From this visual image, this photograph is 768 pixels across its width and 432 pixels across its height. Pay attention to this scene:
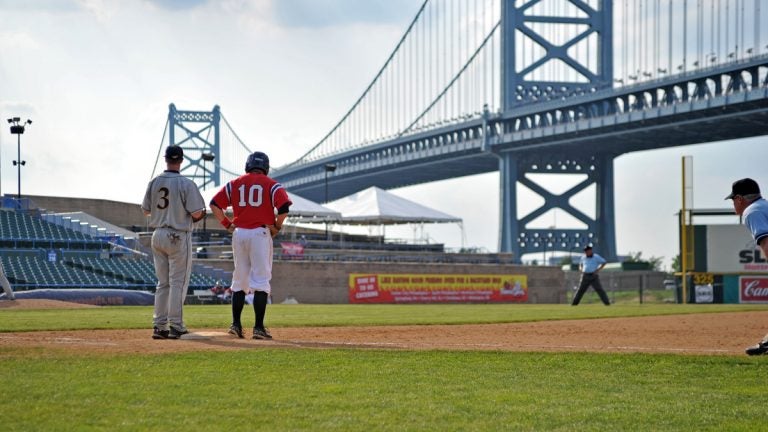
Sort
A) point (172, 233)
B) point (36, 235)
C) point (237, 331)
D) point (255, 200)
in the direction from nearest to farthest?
point (172, 233) < point (255, 200) < point (237, 331) < point (36, 235)

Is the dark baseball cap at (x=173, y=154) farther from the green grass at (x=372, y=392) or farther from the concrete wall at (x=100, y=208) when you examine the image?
the concrete wall at (x=100, y=208)

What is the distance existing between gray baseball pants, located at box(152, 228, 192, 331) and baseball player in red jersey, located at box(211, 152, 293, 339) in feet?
1.25

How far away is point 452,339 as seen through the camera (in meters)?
10.6

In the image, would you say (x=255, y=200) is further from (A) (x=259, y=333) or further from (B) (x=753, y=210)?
(B) (x=753, y=210)

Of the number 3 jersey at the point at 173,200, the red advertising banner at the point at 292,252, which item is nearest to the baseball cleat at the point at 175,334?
the number 3 jersey at the point at 173,200

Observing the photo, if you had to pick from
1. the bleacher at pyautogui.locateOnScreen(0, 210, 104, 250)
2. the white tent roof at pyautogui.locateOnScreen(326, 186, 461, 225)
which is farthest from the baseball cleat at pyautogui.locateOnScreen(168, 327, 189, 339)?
the white tent roof at pyautogui.locateOnScreen(326, 186, 461, 225)

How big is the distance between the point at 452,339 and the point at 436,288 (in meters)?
29.1

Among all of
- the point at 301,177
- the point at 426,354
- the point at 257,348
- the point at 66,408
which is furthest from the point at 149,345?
the point at 301,177

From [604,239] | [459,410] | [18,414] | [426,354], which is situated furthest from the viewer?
[604,239]

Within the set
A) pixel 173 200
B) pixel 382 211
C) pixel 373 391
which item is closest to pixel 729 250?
pixel 382 211

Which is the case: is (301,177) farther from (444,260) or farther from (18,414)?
(18,414)

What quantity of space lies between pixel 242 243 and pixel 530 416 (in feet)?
14.6

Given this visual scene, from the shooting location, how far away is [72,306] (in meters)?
20.5

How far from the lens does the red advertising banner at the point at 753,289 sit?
115ft
